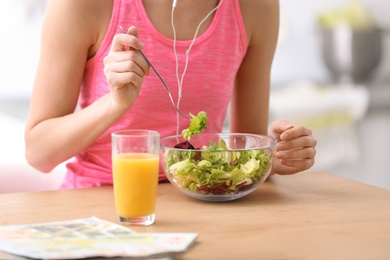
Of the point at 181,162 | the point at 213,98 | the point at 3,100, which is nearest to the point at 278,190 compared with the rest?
the point at 181,162

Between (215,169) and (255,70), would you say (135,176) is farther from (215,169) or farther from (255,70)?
(255,70)

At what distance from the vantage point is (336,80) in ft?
10.8

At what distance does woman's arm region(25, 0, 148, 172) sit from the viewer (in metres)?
1.47

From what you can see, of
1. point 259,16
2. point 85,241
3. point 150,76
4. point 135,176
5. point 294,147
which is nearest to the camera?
point 85,241

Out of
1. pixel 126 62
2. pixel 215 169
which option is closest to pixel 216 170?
pixel 215 169

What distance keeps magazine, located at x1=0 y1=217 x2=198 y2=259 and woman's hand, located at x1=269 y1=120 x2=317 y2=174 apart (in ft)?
1.55

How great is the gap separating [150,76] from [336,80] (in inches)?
73.7

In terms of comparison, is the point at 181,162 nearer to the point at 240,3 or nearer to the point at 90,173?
the point at 90,173

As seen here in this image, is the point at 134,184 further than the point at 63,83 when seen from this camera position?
No

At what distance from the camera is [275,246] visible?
101 cm

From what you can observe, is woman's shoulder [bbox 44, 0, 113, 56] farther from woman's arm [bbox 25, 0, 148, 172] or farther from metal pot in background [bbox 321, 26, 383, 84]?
metal pot in background [bbox 321, 26, 383, 84]

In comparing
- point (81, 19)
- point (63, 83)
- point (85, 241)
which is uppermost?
point (81, 19)

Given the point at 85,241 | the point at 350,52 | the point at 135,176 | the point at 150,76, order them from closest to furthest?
1. the point at 85,241
2. the point at 135,176
3. the point at 150,76
4. the point at 350,52

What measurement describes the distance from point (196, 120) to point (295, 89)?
2028mm
